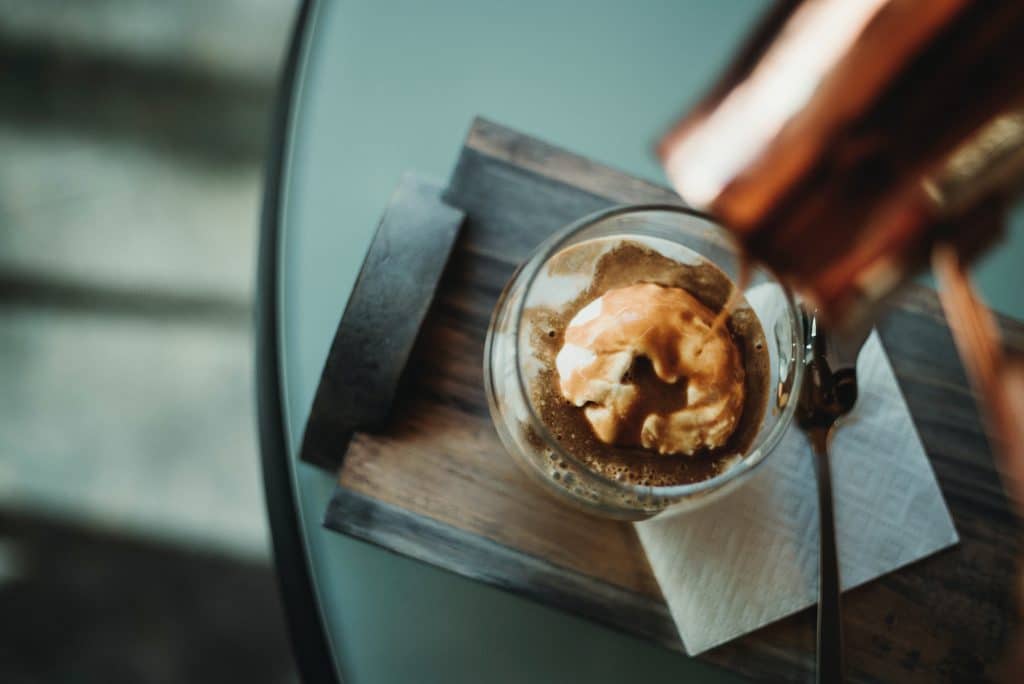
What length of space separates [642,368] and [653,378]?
0.04 ft

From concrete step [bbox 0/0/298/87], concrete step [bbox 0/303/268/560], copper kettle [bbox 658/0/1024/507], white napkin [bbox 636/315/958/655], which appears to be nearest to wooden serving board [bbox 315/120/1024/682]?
white napkin [bbox 636/315/958/655]

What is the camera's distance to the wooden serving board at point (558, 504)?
0.57m

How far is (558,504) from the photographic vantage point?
58 cm

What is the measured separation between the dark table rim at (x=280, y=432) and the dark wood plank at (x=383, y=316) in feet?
0.24

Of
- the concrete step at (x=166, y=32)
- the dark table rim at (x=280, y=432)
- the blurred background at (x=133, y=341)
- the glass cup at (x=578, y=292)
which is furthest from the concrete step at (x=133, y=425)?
the glass cup at (x=578, y=292)

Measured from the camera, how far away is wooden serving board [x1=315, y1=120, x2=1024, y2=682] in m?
0.57

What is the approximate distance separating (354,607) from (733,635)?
30 cm

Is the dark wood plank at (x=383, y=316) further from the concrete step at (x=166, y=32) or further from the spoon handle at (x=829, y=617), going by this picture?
the concrete step at (x=166, y=32)

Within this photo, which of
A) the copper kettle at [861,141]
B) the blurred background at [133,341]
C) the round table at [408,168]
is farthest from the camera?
the blurred background at [133,341]

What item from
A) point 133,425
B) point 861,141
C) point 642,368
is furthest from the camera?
point 133,425

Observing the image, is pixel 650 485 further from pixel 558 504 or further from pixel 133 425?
pixel 133 425

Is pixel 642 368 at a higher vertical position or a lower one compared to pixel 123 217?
higher

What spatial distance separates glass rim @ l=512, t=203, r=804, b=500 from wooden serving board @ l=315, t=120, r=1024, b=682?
76 millimetres

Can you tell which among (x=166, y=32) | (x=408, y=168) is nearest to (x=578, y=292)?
(x=408, y=168)
